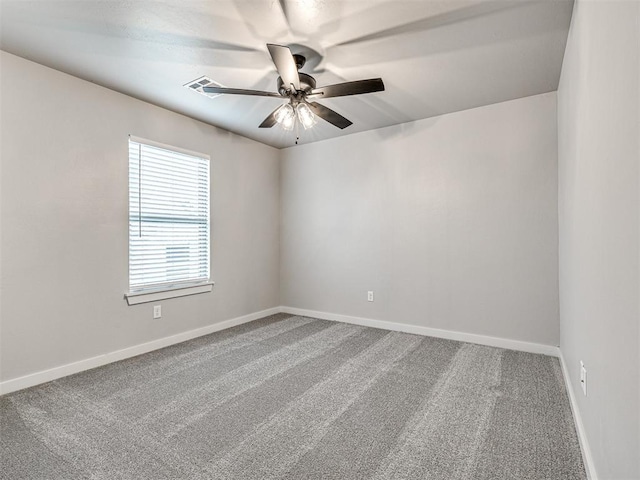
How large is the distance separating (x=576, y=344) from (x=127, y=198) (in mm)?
3743

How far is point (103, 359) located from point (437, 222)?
3.58 meters

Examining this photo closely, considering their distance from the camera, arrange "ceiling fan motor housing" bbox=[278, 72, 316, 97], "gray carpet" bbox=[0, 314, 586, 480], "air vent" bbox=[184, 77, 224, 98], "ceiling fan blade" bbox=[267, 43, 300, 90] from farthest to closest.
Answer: "air vent" bbox=[184, 77, 224, 98], "ceiling fan motor housing" bbox=[278, 72, 316, 97], "ceiling fan blade" bbox=[267, 43, 300, 90], "gray carpet" bbox=[0, 314, 586, 480]

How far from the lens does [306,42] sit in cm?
229

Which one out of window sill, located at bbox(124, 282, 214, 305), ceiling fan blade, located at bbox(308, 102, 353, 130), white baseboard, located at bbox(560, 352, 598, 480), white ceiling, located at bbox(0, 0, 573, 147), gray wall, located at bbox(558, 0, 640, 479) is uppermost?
white ceiling, located at bbox(0, 0, 573, 147)

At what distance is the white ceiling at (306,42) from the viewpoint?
1969mm

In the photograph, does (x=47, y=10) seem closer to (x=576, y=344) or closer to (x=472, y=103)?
(x=472, y=103)

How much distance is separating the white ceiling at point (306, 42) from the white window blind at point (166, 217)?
664 mm

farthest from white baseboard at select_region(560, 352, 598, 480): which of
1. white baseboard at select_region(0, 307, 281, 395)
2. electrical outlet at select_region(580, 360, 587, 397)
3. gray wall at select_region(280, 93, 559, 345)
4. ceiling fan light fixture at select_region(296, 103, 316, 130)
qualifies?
white baseboard at select_region(0, 307, 281, 395)

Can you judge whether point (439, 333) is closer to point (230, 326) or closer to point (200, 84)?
point (230, 326)

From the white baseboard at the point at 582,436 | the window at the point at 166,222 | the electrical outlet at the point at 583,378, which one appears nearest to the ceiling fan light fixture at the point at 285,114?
the window at the point at 166,222

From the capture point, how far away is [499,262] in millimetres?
3371

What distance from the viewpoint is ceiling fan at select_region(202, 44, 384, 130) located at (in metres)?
2.07

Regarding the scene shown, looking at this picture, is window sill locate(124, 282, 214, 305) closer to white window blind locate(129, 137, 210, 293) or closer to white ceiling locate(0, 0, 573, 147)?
white window blind locate(129, 137, 210, 293)

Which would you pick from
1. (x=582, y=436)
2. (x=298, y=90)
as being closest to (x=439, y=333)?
(x=582, y=436)
